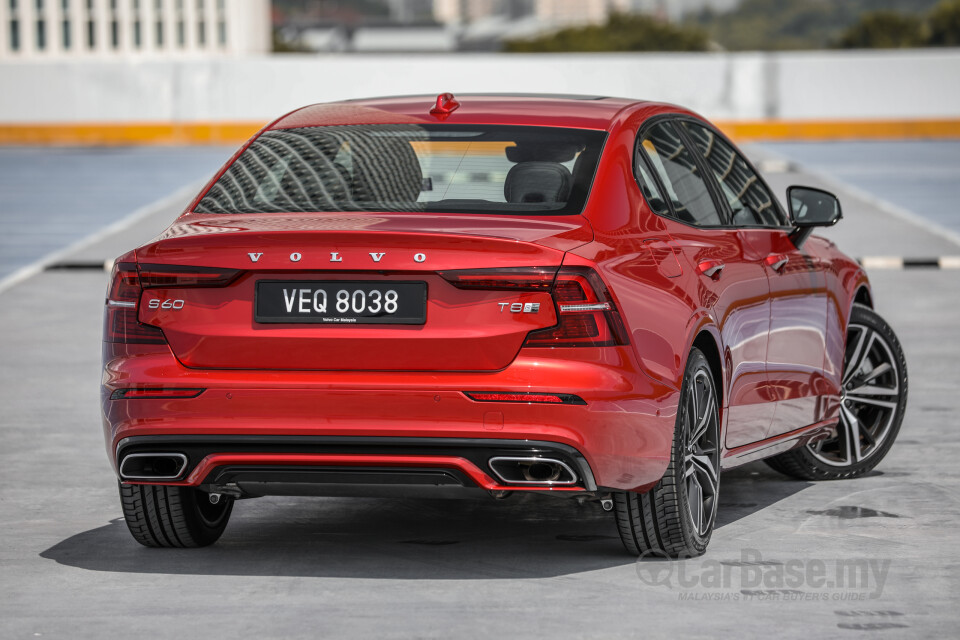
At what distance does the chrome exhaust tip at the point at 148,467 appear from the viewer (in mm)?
5594

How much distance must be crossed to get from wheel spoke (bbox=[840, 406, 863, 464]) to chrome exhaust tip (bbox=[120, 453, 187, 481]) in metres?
3.24

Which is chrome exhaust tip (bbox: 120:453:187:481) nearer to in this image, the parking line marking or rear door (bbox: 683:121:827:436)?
rear door (bbox: 683:121:827:436)

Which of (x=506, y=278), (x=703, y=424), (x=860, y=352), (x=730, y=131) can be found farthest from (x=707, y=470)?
(x=730, y=131)

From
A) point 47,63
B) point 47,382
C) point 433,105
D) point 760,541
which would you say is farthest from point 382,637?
point 47,63

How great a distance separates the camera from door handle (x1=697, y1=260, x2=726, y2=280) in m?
6.05

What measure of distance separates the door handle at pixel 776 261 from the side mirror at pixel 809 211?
19 centimetres

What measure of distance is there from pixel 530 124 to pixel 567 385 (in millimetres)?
1283

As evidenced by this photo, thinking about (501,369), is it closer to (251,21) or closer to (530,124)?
(530,124)

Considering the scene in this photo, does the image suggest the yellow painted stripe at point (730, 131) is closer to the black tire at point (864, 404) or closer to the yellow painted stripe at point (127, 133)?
the yellow painted stripe at point (127, 133)

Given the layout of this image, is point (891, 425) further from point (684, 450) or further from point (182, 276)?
point (182, 276)

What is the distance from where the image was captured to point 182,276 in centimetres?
549

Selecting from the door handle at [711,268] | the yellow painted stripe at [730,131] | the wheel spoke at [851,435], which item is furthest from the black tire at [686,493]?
the yellow painted stripe at [730,131]

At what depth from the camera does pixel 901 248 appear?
59.8 feet

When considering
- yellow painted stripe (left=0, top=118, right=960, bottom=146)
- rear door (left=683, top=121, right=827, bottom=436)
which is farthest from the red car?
yellow painted stripe (left=0, top=118, right=960, bottom=146)
